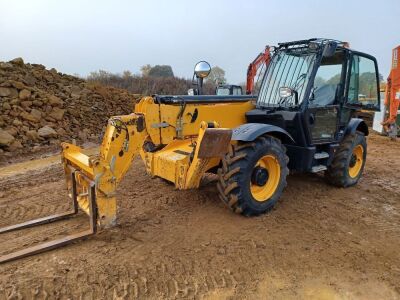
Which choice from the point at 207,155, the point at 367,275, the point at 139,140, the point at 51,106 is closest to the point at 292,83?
the point at 207,155

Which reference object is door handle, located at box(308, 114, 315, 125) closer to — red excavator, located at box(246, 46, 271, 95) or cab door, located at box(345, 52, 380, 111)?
cab door, located at box(345, 52, 380, 111)

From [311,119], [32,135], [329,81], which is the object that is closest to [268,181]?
[311,119]

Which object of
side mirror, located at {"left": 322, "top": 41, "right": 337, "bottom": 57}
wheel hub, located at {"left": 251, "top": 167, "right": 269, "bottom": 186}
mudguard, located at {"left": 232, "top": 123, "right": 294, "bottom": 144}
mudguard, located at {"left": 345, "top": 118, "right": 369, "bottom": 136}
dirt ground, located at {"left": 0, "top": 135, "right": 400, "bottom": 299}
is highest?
side mirror, located at {"left": 322, "top": 41, "right": 337, "bottom": 57}

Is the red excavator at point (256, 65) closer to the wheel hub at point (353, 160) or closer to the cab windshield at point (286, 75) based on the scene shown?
the cab windshield at point (286, 75)

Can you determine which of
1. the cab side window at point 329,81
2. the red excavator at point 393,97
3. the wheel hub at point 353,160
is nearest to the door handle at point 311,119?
the cab side window at point 329,81

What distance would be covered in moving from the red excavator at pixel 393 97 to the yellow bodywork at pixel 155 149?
27.9 feet

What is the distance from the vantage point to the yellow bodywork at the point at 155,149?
3932 millimetres

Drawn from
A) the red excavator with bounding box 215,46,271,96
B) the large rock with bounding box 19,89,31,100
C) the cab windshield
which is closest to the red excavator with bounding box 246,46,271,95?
the red excavator with bounding box 215,46,271,96

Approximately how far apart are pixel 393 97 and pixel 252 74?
7.03m

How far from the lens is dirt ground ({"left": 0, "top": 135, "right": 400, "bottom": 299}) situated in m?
3.19

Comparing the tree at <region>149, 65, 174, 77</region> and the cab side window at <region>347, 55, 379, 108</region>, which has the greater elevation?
the tree at <region>149, 65, 174, 77</region>

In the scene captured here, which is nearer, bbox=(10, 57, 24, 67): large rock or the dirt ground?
the dirt ground

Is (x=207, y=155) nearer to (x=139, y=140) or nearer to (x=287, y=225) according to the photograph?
(x=139, y=140)

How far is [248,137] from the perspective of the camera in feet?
14.2
